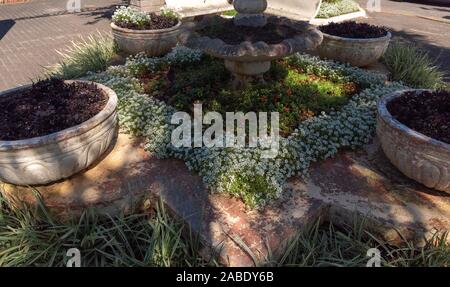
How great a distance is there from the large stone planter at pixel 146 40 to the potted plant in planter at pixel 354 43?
3194 mm

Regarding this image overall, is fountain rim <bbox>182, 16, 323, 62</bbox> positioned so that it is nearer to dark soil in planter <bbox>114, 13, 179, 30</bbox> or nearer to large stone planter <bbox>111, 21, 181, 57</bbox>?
large stone planter <bbox>111, 21, 181, 57</bbox>

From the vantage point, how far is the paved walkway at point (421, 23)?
9766mm

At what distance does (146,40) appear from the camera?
713cm

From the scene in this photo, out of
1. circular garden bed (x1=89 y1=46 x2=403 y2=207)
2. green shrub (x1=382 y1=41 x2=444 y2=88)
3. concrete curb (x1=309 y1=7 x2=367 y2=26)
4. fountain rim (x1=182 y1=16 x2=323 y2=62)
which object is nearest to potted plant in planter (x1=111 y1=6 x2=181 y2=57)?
circular garden bed (x1=89 y1=46 x2=403 y2=207)

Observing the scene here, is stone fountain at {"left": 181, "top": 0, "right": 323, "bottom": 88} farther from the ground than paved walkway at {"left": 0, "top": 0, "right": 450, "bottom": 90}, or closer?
farther from the ground

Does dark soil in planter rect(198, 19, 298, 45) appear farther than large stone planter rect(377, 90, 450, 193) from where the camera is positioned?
Yes

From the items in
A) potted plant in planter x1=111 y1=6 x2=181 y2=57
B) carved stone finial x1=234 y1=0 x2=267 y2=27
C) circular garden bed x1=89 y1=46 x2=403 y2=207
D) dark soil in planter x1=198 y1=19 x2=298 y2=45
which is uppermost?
carved stone finial x1=234 y1=0 x2=267 y2=27

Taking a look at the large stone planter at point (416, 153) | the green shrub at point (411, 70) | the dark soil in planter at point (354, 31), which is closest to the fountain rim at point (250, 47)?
the large stone planter at point (416, 153)

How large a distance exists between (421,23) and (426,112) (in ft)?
35.7

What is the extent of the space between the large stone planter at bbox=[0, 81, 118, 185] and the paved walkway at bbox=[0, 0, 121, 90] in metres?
4.67

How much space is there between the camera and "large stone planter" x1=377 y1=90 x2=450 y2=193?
10.8 feet

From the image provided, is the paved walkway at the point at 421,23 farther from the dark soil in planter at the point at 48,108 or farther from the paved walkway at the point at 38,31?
the paved walkway at the point at 38,31

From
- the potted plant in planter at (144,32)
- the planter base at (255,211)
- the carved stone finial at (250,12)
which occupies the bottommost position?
the planter base at (255,211)

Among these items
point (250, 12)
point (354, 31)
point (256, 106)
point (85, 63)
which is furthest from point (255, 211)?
point (85, 63)
